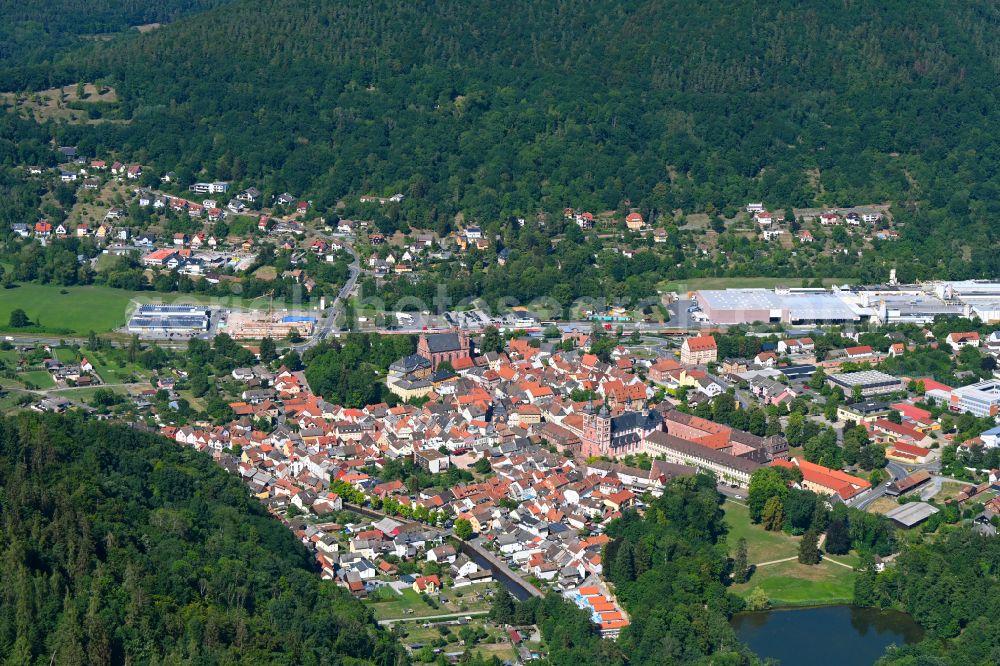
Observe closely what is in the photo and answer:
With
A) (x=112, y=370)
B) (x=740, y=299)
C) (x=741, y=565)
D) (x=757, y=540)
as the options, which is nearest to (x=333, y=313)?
(x=112, y=370)


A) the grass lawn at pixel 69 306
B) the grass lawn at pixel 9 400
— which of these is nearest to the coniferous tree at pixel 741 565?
the grass lawn at pixel 9 400

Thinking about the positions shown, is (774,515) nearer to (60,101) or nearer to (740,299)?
(740,299)

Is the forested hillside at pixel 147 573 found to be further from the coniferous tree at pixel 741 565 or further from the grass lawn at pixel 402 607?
the coniferous tree at pixel 741 565

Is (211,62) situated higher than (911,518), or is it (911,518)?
(211,62)

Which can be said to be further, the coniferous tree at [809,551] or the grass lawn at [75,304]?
the grass lawn at [75,304]

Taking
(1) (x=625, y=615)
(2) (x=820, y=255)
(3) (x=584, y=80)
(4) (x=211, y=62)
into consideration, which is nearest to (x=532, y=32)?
(3) (x=584, y=80)

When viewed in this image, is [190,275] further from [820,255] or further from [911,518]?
[911,518]
